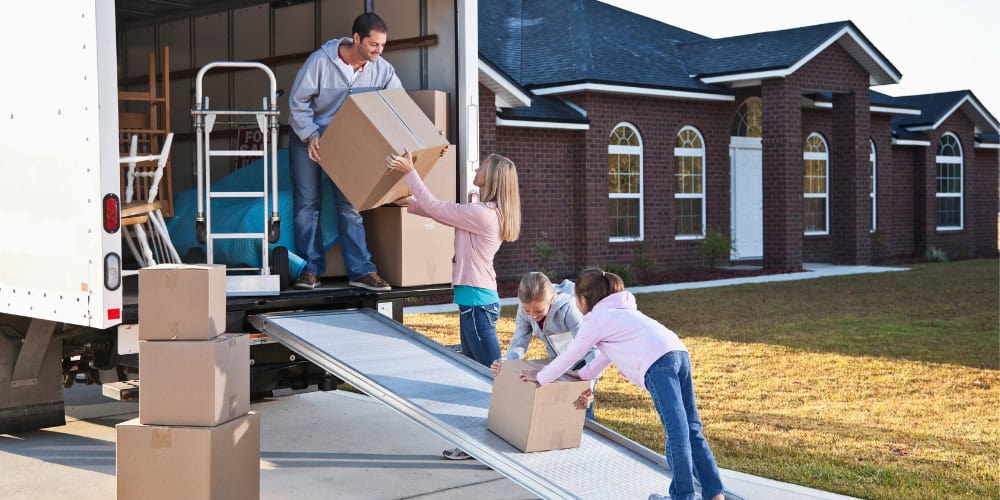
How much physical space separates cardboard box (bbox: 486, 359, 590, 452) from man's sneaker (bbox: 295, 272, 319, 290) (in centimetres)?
176

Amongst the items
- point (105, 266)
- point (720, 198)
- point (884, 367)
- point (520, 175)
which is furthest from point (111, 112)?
point (720, 198)

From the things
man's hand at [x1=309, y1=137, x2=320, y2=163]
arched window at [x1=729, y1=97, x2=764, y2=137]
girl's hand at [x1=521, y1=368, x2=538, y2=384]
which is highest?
arched window at [x1=729, y1=97, x2=764, y2=137]

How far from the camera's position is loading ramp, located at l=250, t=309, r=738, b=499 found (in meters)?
5.01

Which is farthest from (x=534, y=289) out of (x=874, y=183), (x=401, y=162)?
(x=874, y=183)

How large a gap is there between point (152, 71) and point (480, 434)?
3.56 meters

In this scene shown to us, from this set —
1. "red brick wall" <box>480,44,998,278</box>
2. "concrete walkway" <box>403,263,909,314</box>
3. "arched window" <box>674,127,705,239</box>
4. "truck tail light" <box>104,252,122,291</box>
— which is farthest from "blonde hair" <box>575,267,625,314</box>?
"arched window" <box>674,127,705,239</box>

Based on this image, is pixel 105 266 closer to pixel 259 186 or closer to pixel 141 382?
pixel 141 382

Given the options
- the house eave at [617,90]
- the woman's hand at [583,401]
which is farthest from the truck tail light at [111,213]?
the house eave at [617,90]

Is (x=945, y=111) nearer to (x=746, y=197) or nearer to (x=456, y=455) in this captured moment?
(x=746, y=197)

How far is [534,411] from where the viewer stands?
508 centimetres

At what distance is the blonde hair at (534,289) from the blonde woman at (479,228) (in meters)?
0.45

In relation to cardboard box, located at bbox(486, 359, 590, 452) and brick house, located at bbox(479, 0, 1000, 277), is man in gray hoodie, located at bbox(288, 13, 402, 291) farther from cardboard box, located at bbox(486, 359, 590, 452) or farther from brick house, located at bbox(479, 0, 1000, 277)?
brick house, located at bbox(479, 0, 1000, 277)

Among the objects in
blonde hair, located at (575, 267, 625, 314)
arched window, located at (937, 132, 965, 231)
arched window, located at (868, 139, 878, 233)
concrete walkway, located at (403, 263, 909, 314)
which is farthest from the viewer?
arched window, located at (937, 132, 965, 231)

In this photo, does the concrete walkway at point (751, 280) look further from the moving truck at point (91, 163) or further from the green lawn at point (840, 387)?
the moving truck at point (91, 163)
